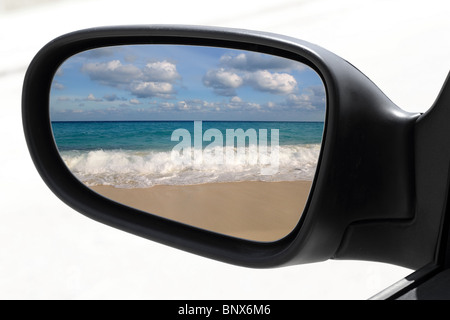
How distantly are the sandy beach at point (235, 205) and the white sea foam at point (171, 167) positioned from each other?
0.01 meters

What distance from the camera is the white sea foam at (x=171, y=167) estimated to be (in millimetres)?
878

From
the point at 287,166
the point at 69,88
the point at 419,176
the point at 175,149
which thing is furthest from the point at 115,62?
the point at 419,176

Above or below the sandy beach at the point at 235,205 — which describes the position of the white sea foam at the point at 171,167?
above

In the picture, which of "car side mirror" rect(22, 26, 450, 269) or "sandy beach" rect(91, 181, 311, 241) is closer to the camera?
"car side mirror" rect(22, 26, 450, 269)

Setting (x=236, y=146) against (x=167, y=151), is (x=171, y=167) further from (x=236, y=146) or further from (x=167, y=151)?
(x=236, y=146)

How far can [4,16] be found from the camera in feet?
26.8

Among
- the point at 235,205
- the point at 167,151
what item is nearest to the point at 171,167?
the point at 167,151

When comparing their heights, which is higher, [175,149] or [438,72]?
[438,72]

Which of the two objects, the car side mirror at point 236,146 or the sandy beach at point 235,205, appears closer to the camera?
the car side mirror at point 236,146

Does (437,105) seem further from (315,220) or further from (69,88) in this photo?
(69,88)

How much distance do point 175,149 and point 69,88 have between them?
0.38 meters

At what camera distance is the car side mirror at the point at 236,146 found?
2.66 ft

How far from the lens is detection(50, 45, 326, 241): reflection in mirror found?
2.92ft

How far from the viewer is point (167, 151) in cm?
99
